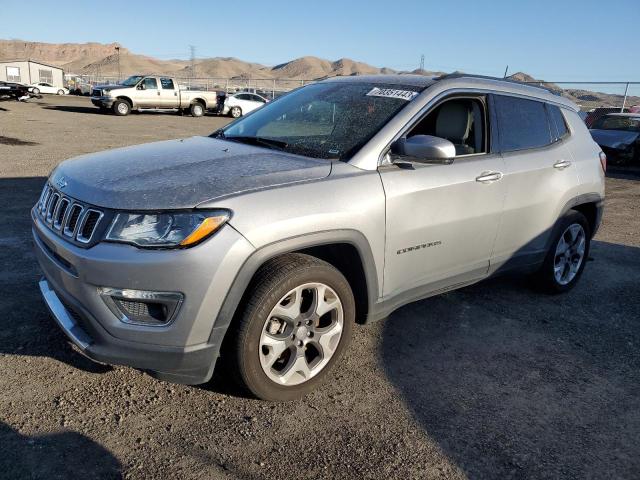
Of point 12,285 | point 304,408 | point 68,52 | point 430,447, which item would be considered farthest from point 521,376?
point 68,52

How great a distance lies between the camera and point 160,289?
7.78 ft

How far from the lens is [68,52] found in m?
177

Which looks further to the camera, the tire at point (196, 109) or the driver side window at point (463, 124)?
the tire at point (196, 109)

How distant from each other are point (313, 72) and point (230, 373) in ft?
575

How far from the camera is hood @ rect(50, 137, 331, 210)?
250cm

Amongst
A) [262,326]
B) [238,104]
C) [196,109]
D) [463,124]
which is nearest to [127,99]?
[196,109]

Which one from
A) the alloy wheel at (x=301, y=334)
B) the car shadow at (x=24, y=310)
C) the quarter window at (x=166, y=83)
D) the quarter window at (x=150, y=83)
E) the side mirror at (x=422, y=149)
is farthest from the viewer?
the quarter window at (x=166, y=83)

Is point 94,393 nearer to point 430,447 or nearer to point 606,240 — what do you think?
point 430,447

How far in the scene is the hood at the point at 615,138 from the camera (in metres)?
13.3

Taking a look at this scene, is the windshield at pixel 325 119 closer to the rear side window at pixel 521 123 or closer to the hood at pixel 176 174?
the hood at pixel 176 174

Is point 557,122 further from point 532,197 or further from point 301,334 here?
point 301,334

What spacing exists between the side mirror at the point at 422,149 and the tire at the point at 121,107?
906 inches

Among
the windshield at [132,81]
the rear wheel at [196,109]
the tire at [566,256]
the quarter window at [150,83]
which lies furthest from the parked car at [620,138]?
the windshield at [132,81]

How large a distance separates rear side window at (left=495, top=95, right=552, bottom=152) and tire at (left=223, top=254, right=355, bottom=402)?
1892mm
